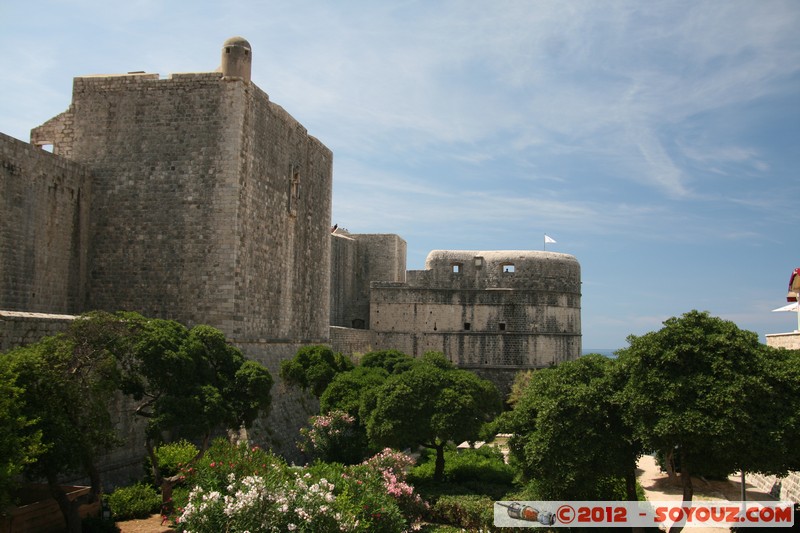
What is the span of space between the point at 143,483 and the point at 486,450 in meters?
11.4

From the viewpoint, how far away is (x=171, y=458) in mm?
13531

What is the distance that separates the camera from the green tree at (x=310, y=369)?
18938mm

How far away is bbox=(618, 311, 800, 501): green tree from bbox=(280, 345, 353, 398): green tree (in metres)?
9.10

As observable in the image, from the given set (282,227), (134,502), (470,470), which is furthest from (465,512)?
(282,227)

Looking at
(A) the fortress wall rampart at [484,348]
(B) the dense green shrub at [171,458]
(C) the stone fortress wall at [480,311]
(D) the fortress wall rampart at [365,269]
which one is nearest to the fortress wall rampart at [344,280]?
(D) the fortress wall rampart at [365,269]

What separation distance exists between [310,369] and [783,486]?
12.2 m

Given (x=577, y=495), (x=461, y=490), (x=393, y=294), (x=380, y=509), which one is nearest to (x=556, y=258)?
(x=393, y=294)

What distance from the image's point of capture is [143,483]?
13.7 meters

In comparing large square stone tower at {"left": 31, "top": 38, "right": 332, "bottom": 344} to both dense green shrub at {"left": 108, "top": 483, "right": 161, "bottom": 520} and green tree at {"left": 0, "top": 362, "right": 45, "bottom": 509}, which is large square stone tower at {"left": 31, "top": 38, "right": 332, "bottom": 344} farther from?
green tree at {"left": 0, "top": 362, "right": 45, "bottom": 509}

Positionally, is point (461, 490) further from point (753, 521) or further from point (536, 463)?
point (753, 521)

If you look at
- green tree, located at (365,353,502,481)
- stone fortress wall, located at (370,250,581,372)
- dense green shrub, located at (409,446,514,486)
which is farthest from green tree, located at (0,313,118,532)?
stone fortress wall, located at (370,250,581,372)

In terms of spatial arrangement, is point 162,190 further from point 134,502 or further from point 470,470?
point 470,470

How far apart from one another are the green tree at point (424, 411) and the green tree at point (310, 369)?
82.1 inches

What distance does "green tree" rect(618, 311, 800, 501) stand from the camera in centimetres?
1103
